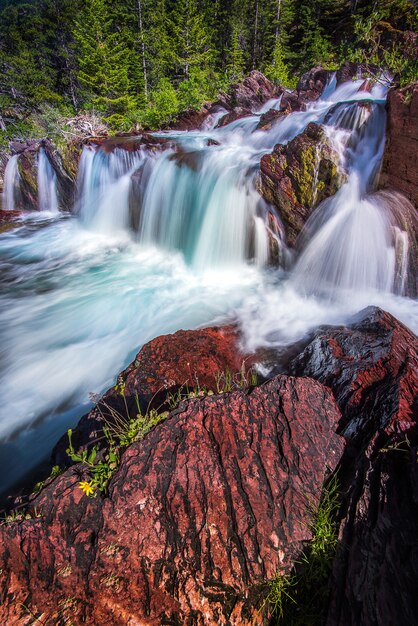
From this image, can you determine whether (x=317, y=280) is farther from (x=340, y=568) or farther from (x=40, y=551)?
(x=40, y=551)

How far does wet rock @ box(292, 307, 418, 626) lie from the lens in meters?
1.36

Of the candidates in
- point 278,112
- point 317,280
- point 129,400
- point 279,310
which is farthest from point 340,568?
point 278,112

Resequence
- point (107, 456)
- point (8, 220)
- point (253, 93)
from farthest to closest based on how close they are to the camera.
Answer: point (253, 93)
point (8, 220)
point (107, 456)

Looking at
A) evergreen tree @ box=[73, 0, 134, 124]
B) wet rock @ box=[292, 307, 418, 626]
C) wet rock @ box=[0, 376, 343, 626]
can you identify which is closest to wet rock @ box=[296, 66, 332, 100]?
evergreen tree @ box=[73, 0, 134, 124]

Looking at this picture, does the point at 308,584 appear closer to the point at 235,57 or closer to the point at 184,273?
the point at 184,273

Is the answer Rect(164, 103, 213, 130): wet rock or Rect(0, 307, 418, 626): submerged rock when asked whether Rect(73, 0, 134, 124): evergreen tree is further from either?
Rect(0, 307, 418, 626): submerged rock

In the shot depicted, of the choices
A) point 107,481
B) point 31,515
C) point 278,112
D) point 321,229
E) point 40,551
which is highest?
point 278,112

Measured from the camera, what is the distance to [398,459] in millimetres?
1729

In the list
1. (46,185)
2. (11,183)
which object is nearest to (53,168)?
(46,185)

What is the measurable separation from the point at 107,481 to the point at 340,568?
1358mm

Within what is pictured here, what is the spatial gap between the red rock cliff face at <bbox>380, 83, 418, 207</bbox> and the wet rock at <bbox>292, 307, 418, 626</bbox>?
171 inches

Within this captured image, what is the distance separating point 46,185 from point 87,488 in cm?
1367

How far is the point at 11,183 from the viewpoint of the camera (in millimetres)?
12547

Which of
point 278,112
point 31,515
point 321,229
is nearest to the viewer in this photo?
point 31,515
